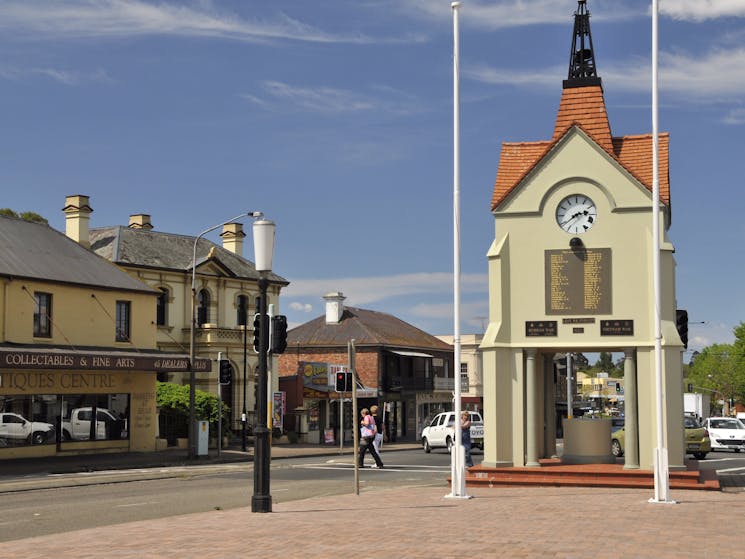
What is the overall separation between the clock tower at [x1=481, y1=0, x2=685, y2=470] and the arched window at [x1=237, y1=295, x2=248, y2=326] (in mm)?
31453

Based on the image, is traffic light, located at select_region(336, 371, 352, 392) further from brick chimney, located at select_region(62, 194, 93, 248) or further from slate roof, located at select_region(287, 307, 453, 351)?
slate roof, located at select_region(287, 307, 453, 351)

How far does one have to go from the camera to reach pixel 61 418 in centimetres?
3653

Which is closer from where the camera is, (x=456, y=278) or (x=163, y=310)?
(x=456, y=278)

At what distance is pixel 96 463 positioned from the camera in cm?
3328

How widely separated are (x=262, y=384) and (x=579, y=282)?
8881mm

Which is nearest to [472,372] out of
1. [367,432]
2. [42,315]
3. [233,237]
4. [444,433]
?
[233,237]

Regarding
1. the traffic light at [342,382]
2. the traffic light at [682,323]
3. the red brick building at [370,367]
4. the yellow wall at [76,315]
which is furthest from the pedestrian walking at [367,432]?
the red brick building at [370,367]

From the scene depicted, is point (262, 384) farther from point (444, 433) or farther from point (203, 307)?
point (203, 307)

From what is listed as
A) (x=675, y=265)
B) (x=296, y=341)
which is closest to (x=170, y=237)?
(x=296, y=341)

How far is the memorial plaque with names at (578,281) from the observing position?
2270 cm

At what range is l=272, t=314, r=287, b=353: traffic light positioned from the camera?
17719mm

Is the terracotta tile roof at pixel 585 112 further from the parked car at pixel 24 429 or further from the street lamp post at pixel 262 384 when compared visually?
the parked car at pixel 24 429

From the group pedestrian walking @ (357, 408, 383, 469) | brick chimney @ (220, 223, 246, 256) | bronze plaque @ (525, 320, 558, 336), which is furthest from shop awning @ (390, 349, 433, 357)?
bronze plaque @ (525, 320, 558, 336)

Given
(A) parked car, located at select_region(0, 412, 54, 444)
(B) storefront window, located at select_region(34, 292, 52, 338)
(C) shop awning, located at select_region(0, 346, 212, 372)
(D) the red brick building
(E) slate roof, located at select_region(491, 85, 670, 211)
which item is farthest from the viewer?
(D) the red brick building
